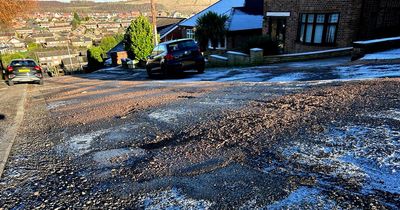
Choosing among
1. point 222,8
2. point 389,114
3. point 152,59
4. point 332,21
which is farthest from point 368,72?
point 222,8

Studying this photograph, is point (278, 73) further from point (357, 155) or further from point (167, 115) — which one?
point (357, 155)

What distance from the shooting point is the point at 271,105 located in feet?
17.6

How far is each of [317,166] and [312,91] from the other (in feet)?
11.9

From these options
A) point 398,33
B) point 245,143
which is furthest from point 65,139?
point 398,33

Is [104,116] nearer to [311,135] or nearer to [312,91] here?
[311,135]

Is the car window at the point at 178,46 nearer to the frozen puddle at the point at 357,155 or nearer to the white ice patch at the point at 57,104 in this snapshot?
the white ice patch at the point at 57,104

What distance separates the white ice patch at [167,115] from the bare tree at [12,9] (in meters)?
17.1

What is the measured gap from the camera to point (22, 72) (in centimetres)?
1498

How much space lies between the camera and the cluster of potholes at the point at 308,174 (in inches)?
92.9

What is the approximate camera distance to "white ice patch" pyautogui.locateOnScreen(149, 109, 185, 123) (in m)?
5.19

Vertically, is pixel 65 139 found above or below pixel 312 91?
below

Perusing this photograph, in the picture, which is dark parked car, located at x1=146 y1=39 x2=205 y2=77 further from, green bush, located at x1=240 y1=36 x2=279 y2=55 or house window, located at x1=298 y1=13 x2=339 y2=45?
house window, located at x1=298 y1=13 x2=339 y2=45

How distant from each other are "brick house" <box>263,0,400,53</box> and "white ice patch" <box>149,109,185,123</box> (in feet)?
42.6

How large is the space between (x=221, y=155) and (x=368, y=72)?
687cm
